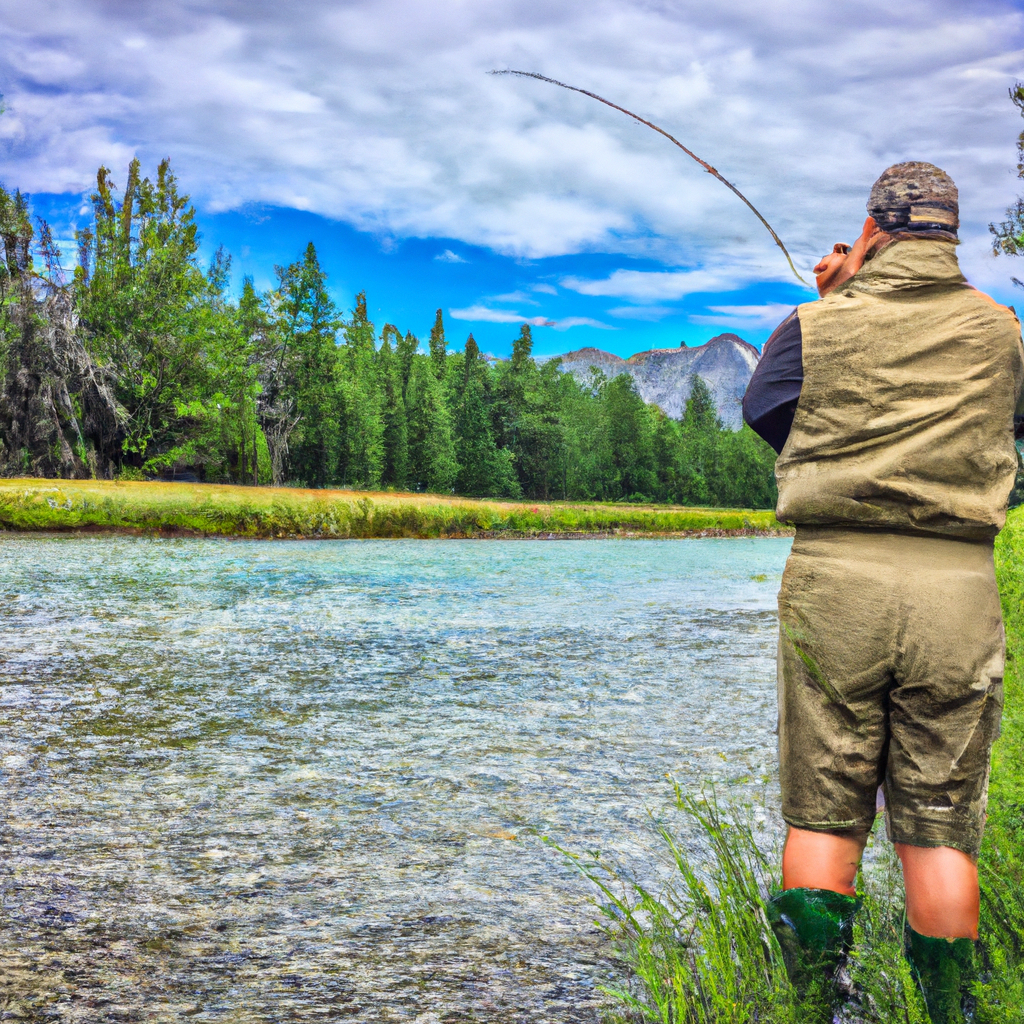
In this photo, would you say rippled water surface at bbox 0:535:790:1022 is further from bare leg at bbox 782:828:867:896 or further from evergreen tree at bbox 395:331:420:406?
evergreen tree at bbox 395:331:420:406

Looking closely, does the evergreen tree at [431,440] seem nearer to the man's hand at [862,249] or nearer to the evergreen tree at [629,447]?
the evergreen tree at [629,447]

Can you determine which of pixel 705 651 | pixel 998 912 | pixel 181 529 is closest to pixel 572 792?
pixel 998 912

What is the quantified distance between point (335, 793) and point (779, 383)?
3.48 metres

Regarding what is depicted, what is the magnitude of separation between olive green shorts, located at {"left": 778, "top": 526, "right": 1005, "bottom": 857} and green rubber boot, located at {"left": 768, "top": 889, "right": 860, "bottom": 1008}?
0.17 meters

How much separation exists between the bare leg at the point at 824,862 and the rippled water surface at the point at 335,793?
3.00 ft

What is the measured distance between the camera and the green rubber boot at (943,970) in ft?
7.05

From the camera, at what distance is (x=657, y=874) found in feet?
12.8

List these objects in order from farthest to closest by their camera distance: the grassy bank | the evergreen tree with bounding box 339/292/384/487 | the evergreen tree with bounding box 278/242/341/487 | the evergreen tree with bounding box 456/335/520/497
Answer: the evergreen tree with bounding box 456/335/520/497
the evergreen tree with bounding box 339/292/384/487
the evergreen tree with bounding box 278/242/341/487
the grassy bank

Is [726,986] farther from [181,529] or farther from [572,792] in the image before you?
[181,529]

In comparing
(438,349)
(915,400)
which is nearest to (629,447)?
(438,349)

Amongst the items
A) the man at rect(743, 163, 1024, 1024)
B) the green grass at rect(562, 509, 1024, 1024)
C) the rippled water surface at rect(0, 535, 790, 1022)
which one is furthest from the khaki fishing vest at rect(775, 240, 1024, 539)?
the rippled water surface at rect(0, 535, 790, 1022)

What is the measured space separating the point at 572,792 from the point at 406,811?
94 cm

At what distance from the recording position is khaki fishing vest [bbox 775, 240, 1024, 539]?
2174mm

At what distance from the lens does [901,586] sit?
7.14ft
